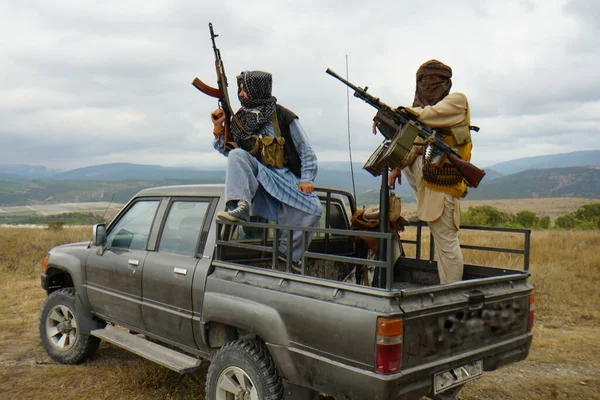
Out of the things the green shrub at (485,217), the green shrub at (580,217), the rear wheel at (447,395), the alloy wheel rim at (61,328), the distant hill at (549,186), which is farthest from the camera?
the distant hill at (549,186)

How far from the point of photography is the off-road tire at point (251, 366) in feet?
9.78

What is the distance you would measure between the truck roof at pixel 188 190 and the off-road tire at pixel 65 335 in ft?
4.68

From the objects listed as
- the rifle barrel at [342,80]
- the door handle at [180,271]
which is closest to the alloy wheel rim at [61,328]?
the door handle at [180,271]

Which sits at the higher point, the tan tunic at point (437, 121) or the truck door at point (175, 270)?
the tan tunic at point (437, 121)

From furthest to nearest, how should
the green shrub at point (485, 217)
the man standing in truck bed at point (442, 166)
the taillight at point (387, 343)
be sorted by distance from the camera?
the green shrub at point (485, 217) < the man standing in truck bed at point (442, 166) < the taillight at point (387, 343)

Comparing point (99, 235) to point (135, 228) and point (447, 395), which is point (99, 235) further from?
point (447, 395)

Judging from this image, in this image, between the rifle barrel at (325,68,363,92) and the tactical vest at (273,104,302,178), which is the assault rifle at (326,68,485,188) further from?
the tactical vest at (273,104,302,178)

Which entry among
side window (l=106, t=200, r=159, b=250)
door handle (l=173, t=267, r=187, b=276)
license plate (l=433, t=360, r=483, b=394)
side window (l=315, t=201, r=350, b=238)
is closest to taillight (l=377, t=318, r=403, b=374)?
license plate (l=433, t=360, r=483, b=394)

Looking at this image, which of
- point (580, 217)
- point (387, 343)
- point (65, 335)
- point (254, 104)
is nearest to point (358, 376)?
point (387, 343)

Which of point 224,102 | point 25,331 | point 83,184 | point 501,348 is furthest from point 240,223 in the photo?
point 83,184

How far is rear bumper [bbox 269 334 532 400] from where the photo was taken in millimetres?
2475

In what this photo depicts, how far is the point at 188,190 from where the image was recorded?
4.06 meters

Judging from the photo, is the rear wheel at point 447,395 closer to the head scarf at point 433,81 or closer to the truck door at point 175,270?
the truck door at point 175,270

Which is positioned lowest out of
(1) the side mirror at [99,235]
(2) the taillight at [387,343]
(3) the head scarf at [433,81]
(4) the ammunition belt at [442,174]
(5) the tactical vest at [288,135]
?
(2) the taillight at [387,343]
